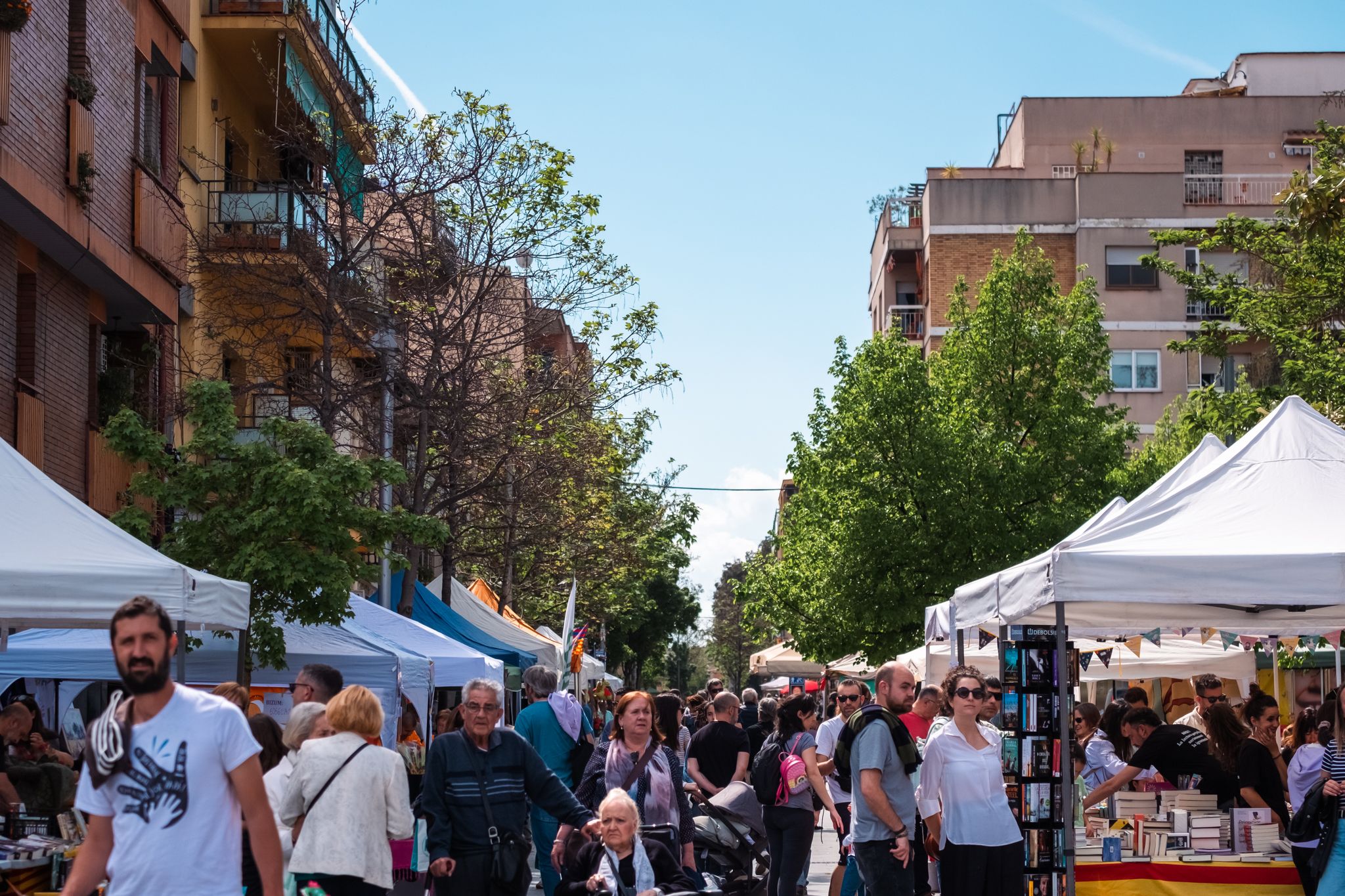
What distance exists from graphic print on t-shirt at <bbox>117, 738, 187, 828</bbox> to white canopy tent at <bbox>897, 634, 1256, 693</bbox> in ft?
54.5

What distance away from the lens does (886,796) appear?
9.63m

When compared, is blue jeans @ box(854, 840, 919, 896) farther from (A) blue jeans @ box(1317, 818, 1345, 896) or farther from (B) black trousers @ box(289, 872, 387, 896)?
(B) black trousers @ box(289, 872, 387, 896)

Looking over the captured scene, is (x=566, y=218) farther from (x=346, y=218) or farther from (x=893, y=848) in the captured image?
(x=893, y=848)

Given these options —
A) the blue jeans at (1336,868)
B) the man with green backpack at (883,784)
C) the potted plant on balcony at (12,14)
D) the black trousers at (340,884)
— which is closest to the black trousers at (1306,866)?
the blue jeans at (1336,868)

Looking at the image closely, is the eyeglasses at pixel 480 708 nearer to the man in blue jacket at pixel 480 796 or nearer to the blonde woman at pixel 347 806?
the man in blue jacket at pixel 480 796

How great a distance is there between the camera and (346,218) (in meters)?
22.0

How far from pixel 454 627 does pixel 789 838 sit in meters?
13.8

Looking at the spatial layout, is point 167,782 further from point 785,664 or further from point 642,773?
point 785,664

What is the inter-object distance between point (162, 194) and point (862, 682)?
1221cm

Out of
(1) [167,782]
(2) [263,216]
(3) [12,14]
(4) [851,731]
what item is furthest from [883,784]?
(2) [263,216]

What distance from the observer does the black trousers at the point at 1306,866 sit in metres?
9.69

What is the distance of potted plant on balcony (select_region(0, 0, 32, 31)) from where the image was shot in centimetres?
1493

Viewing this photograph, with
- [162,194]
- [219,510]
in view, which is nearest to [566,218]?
[162,194]

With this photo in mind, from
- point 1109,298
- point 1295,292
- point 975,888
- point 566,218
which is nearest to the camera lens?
point 975,888
